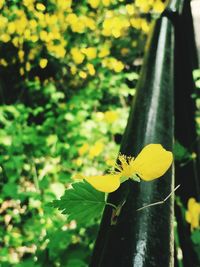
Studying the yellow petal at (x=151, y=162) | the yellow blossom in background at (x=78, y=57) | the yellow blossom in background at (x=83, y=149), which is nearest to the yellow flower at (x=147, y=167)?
the yellow petal at (x=151, y=162)

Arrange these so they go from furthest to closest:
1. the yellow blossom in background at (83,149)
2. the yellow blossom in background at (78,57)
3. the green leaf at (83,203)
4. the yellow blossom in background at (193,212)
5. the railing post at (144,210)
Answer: the yellow blossom in background at (78,57)
the yellow blossom in background at (83,149)
the yellow blossom in background at (193,212)
the green leaf at (83,203)
the railing post at (144,210)

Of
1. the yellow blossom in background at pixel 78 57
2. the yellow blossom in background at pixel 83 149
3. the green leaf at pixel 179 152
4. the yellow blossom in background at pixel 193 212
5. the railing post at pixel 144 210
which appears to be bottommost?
the railing post at pixel 144 210

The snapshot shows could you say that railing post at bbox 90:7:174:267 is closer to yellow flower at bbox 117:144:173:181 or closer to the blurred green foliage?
yellow flower at bbox 117:144:173:181

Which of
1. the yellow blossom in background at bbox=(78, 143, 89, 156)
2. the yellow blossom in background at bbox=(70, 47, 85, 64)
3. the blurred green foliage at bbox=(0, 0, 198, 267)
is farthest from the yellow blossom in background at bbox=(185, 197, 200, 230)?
the yellow blossom in background at bbox=(70, 47, 85, 64)

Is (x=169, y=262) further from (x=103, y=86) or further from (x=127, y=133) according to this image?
(x=103, y=86)

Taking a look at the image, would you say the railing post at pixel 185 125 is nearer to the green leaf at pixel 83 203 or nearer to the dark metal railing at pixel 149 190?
the dark metal railing at pixel 149 190

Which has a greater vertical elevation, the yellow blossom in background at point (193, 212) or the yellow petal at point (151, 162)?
the yellow blossom in background at point (193, 212)

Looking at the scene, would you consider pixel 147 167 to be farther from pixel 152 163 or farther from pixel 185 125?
pixel 185 125
